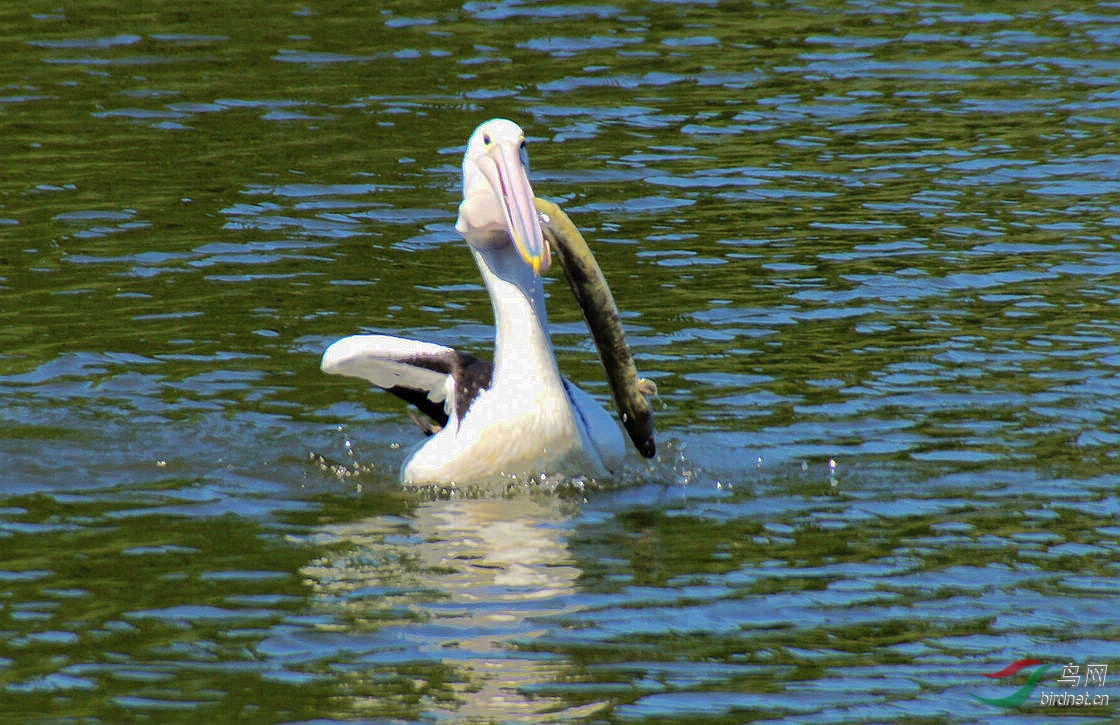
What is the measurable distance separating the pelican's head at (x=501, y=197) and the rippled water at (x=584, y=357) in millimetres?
1184

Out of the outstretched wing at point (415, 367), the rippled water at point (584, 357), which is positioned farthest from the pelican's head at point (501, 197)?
the rippled water at point (584, 357)

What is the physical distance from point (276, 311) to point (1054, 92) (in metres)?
7.47

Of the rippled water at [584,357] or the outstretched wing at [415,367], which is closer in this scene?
the rippled water at [584,357]

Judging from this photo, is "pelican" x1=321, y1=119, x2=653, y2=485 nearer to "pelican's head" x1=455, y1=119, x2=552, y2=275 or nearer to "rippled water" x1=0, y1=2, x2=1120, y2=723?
"pelican's head" x1=455, y1=119, x2=552, y2=275

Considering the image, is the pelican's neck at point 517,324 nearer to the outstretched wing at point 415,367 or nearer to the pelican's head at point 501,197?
the pelican's head at point 501,197

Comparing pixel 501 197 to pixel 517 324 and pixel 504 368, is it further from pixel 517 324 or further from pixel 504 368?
pixel 504 368

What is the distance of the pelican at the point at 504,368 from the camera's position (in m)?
8.05

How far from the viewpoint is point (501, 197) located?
7.92m

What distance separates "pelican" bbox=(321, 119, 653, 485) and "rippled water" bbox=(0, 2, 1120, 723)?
18 cm

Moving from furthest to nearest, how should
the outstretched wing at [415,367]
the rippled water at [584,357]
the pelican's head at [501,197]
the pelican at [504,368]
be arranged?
the outstretched wing at [415,367] → the pelican at [504,368] → the pelican's head at [501,197] → the rippled water at [584,357]

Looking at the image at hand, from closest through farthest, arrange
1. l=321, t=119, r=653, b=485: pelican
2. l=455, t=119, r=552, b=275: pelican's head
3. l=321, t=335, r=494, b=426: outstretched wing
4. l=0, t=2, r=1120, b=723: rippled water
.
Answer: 1. l=0, t=2, r=1120, b=723: rippled water
2. l=455, t=119, r=552, b=275: pelican's head
3. l=321, t=119, r=653, b=485: pelican
4. l=321, t=335, r=494, b=426: outstretched wing

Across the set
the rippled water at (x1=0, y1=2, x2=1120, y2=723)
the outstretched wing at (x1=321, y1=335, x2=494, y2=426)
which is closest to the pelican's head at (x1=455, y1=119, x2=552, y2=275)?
the outstretched wing at (x1=321, y1=335, x2=494, y2=426)

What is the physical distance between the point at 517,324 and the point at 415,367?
650mm

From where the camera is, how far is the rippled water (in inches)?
242
